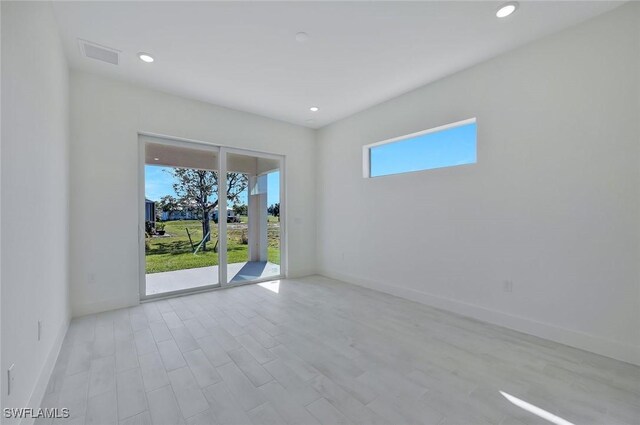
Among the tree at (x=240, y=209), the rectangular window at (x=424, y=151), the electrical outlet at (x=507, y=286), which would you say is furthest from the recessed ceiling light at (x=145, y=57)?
the electrical outlet at (x=507, y=286)

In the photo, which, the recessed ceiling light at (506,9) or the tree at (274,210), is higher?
the recessed ceiling light at (506,9)

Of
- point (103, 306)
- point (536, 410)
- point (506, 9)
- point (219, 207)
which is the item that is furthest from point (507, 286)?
point (103, 306)

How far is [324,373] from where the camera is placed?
6.50ft

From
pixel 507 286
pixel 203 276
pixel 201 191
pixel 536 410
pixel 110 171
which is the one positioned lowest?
pixel 536 410

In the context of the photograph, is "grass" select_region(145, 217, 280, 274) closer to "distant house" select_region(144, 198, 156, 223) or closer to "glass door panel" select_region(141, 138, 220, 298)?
"glass door panel" select_region(141, 138, 220, 298)

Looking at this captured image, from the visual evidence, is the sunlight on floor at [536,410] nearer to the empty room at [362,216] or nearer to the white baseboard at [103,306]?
the empty room at [362,216]

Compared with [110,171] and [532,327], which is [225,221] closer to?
[110,171]

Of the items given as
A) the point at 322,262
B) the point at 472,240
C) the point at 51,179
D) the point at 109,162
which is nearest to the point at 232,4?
the point at 51,179

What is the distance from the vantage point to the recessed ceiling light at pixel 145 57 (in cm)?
283

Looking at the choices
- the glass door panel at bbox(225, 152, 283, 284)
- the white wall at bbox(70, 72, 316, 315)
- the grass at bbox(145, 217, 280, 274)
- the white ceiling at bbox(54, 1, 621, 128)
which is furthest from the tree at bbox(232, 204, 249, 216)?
the white ceiling at bbox(54, 1, 621, 128)

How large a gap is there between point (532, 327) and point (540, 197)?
4.30ft

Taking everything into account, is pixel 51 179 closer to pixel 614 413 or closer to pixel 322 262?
pixel 322 262

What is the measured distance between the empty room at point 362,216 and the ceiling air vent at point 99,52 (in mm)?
21

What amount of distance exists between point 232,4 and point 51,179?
2.12 meters
